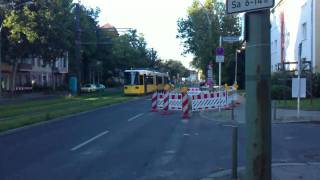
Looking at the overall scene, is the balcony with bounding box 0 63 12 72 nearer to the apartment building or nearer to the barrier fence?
the apartment building

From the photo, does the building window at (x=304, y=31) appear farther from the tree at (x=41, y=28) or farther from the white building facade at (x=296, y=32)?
the tree at (x=41, y=28)

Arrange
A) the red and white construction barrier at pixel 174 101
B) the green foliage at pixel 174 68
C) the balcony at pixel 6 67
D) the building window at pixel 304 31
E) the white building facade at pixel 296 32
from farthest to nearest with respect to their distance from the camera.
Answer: the green foliage at pixel 174 68, the balcony at pixel 6 67, the building window at pixel 304 31, the white building facade at pixel 296 32, the red and white construction barrier at pixel 174 101

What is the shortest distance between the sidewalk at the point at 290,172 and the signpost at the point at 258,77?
300 centimetres

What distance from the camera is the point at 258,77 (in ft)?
19.4

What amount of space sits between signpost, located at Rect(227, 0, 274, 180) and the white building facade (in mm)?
23534

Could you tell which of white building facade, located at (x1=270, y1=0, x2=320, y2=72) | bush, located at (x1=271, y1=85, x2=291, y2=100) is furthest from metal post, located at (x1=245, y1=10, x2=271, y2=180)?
bush, located at (x1=271, y1=85, x2=291, y2=100)

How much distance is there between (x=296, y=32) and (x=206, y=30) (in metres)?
22.9

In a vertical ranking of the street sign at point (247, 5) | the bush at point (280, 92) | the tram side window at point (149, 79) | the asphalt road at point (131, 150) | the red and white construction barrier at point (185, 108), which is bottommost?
the asphalt road at point (131, 150)

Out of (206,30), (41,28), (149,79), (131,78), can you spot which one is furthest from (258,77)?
(206,30)

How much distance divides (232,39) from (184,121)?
14.9ft

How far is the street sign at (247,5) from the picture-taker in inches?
230

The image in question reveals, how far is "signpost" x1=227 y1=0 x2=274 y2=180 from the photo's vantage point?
5.90 meters

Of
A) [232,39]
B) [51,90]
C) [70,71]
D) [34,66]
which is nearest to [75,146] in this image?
[232,39]

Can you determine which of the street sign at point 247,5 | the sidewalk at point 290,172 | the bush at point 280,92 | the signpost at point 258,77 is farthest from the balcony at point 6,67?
the signpost at point 258,77
